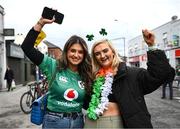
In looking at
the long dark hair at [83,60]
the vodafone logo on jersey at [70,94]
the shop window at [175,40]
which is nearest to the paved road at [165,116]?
the long dark hair at [83,60]

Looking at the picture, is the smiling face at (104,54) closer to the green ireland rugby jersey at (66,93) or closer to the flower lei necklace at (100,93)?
the flower lei necklace at (100,93)

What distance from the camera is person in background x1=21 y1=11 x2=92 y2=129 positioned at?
12.7ft

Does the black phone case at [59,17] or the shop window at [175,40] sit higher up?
the shop window at [175,40]

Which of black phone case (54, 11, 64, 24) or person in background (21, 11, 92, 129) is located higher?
black phone case (54, 11, 64, 24)

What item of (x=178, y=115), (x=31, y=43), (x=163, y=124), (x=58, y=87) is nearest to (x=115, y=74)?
(x=58, y=87)

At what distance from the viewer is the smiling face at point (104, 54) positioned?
371 centimetres

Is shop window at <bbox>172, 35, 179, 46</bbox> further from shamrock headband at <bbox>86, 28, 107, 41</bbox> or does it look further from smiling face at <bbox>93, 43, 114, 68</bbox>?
smiling face at <bbox>93, 43, 114, 68</bbox>

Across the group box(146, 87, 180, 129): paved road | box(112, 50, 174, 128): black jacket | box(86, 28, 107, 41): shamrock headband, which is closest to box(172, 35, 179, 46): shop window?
box(146, 87, 180, 129): paved road

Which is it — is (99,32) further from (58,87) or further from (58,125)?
(58,125)

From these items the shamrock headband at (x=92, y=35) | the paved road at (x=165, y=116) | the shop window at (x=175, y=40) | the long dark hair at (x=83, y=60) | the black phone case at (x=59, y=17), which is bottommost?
the paved road at (x=165, y=116)

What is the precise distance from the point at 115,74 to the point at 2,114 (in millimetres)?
10274

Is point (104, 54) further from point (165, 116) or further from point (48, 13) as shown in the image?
point (165, 116)

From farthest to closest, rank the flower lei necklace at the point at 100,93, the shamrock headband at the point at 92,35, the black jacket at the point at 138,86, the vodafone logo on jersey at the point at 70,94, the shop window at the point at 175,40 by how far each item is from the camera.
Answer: the shop window at the point at 175,40
the shamrock headband at the point at 92,35
the vodafone logo on jersey at the point at 70,94
the flower lei necklace at the point at 100,93
the black jacket at the point at 138,86

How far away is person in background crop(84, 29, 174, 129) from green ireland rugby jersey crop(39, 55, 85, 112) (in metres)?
0.20
